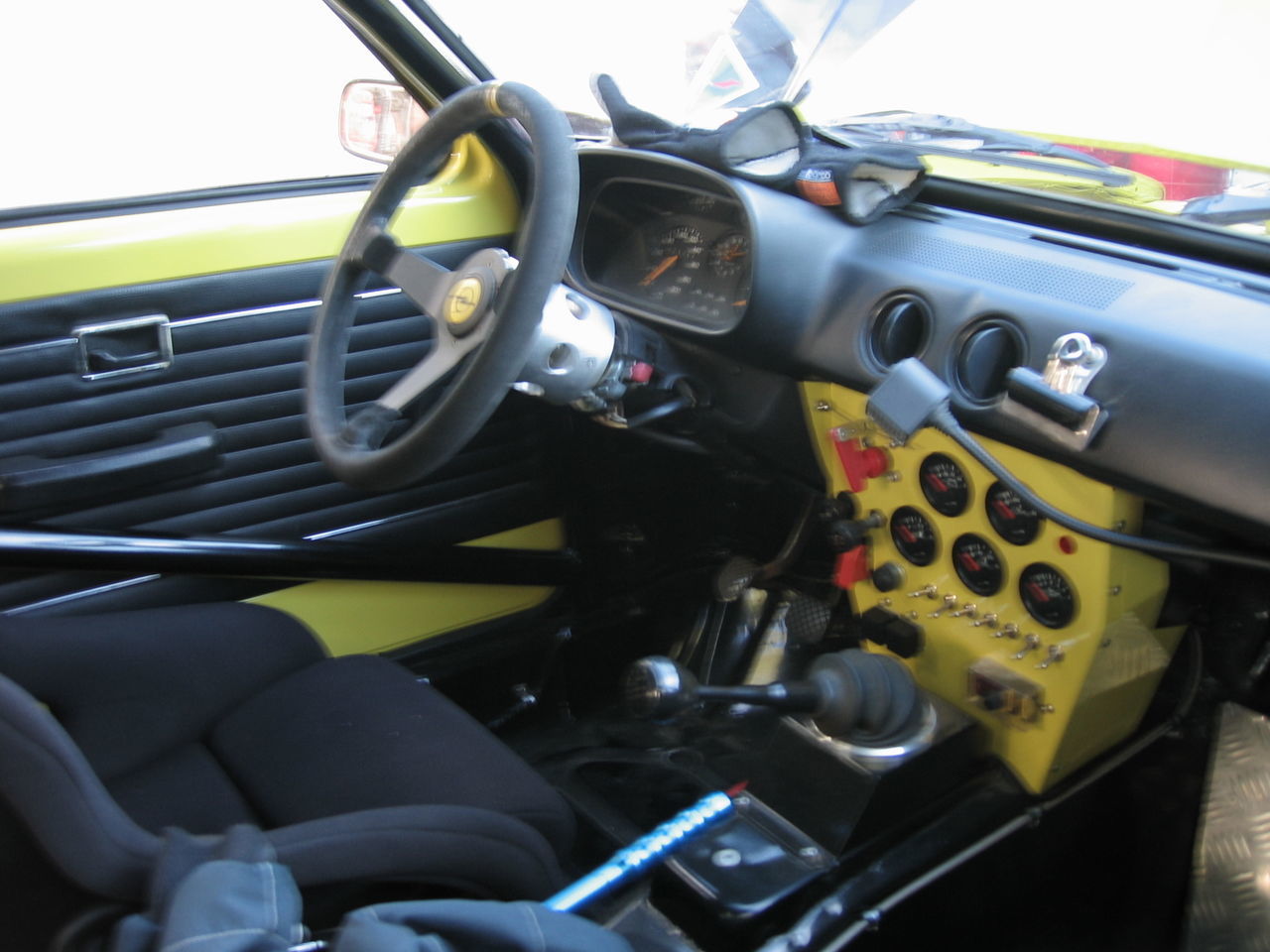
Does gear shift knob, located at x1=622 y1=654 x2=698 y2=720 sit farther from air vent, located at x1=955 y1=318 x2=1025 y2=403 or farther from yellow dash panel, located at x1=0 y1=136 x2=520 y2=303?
yellow dash panel, located at x1=0 y1=136 x2=520 y2=303

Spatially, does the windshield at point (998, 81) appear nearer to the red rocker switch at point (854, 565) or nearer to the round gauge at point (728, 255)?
the round gauge at point (728, 255)

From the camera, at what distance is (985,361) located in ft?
4.01

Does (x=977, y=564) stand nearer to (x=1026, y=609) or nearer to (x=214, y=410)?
(x=1026, y=609)

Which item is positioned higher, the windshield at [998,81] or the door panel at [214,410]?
the windshield at [998,81]

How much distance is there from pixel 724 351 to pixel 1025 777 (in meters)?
0.67

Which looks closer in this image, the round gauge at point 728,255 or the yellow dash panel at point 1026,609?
the yellow dash panel at point 1026,609

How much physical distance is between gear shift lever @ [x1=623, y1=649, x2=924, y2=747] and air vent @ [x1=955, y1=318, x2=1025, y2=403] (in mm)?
353

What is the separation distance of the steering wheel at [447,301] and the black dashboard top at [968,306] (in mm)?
353

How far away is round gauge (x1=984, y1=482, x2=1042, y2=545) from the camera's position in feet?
4.13

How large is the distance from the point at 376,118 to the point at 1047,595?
1214 mm

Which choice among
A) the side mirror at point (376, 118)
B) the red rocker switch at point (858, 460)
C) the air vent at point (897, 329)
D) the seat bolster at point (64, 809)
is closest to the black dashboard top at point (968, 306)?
the air vent at point (897, 329)

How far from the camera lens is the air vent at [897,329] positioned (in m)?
1.30

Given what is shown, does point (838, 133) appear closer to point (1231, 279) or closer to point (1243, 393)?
point (1231, 279)

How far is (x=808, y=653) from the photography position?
5.88 feet
